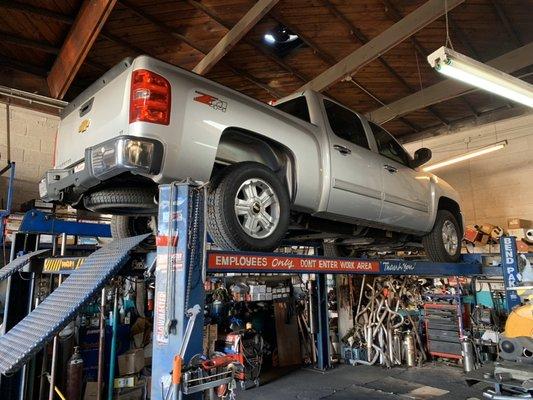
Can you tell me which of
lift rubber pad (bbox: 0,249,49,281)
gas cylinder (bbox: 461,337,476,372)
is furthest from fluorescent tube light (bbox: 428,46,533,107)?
gas cylinder (bbox: 461,337,476,372)

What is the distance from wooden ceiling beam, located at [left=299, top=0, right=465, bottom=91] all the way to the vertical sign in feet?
9.36

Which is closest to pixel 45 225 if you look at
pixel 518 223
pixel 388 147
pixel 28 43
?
pixel 388 147

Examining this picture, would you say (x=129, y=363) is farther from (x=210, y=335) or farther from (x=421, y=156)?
(x=421, y=156)

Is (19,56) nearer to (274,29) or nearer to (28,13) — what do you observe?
(28,13)

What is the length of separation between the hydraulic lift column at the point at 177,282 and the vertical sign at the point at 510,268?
3627 mm

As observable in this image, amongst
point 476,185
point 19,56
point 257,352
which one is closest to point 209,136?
point 257,352

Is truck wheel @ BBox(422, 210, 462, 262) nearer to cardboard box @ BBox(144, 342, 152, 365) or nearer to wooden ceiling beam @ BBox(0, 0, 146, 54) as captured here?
cardboard box @ BBox(144, 342, 152, 365)

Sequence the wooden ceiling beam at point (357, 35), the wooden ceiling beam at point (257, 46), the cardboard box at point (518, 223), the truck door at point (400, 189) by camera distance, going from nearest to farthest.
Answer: the truck door at point (400, 189), the wooden ceiling beam at point (257, 46), the wooden ceiling beam at point (357, 35), the cardboard box at point (518, 223)

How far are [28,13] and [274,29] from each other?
3463mm

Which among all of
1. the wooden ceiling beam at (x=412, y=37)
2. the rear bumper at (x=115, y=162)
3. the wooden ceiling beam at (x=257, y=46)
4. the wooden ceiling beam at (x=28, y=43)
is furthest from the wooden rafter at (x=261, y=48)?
the rear bumper at (x=115, y=162)

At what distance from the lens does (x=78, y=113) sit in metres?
2.90

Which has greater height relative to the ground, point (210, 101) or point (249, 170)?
point (210, 101)

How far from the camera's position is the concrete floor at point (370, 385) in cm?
551

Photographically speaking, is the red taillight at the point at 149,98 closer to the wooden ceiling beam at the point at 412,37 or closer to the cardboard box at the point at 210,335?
the wooden ceiling beam at the point at 412,37
